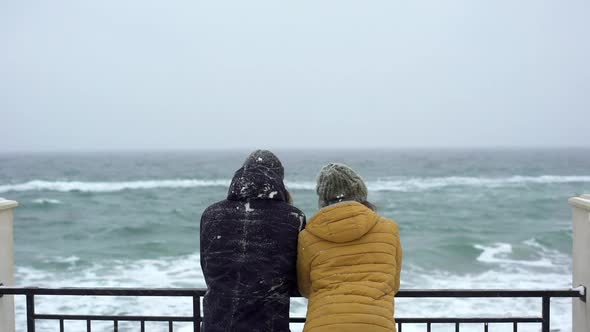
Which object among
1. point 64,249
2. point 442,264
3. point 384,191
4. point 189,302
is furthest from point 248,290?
point 384,191

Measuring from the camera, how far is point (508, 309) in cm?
895

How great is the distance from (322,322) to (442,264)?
12.6 meters

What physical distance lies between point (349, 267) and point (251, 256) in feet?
1.31

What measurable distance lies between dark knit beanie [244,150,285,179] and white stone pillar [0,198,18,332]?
1964 millimetres

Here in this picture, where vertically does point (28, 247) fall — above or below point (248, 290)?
above

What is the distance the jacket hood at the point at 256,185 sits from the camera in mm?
2066

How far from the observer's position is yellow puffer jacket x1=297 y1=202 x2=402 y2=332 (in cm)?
189

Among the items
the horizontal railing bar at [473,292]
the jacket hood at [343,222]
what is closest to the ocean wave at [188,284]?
the horizontal railing bar at [473,292]

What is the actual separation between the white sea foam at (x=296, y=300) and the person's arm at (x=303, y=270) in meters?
6.15

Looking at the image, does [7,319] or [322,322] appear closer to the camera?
[322,322]

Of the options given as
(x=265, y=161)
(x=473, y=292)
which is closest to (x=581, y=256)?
(x=473, y=292)

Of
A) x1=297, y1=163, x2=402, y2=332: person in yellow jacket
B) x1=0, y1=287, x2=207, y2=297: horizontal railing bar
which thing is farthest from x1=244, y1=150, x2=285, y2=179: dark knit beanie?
x1=0, y1=287, x2=207, y2=297: horizontal railing bar

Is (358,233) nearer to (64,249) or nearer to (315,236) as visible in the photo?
(315,236)

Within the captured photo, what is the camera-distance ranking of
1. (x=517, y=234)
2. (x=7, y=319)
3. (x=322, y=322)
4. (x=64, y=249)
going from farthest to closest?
(x=517, y=234)
(x=64, y=249)
(x=7, y=319)
(x=322, y=322)
